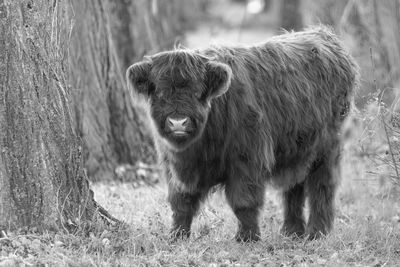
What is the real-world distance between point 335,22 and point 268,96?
380 inches

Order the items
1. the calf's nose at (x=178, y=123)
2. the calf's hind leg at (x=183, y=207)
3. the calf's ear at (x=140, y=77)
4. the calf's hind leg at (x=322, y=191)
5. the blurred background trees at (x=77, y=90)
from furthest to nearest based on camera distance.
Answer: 1. the calf's hind leg at (x=322, y=191)
2. the calf's hind leg at (x=183, y=207)
3. the calf's ear at (x=140, y=77)
4. the calf's nose at (x=178, y=123)
5. the blurred background trees at (x=77, y=90)

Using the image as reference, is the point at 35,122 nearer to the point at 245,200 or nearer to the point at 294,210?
the point at 245,200

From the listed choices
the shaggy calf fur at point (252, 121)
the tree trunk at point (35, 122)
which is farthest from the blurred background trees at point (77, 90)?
the shaggy calf fur at point (252, 121)

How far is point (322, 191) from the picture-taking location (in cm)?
737

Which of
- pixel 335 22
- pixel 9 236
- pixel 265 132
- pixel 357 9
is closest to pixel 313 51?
pixel 265 132

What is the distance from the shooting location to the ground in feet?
18.3

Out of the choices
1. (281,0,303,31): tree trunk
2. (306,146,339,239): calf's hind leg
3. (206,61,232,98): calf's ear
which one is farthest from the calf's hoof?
(281,0,303,31): tree trunk

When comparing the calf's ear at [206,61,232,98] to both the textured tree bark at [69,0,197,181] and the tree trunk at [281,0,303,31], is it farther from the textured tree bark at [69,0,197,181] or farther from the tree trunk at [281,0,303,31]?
the tree trunk at [281,0,303,31]

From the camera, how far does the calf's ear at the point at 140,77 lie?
246 inches

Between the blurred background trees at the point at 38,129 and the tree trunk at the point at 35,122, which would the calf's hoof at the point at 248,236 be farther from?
the tree trunk at the point at 35,122

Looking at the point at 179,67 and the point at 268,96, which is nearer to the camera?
the point at 179,67

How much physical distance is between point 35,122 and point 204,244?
1772mm

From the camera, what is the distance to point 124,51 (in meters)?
11.8

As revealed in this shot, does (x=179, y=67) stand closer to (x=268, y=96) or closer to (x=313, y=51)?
(x=268, y=96)
